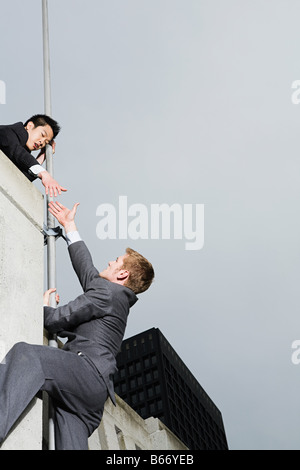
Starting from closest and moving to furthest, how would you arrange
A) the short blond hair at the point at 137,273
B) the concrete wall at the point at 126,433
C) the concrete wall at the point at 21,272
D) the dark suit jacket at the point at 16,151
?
the concrete wall at the point at 21,272
the short blond hair at the point at 137,273
the dark suit jacket at the point at 16,151
the concrete wall at the point at 126,433

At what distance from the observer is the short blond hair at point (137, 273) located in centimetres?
545

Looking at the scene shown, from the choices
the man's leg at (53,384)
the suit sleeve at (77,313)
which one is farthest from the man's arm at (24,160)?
the man's leg at (53,384)

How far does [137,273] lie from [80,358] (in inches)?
43.6

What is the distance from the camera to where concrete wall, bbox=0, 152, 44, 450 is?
169 inches

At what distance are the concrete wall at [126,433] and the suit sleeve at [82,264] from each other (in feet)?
9.76

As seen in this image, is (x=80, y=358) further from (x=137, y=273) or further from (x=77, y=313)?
(x=137, y=273)

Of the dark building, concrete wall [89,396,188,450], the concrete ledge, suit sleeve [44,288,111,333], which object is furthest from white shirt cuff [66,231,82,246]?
the dark building

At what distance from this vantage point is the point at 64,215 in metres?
6.02

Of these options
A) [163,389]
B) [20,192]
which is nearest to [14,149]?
[20,192]

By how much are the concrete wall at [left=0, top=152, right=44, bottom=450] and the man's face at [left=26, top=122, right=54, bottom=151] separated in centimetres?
132

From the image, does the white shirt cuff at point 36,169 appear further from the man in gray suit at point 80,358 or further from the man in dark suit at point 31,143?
the man in gray suit at point 80,358
